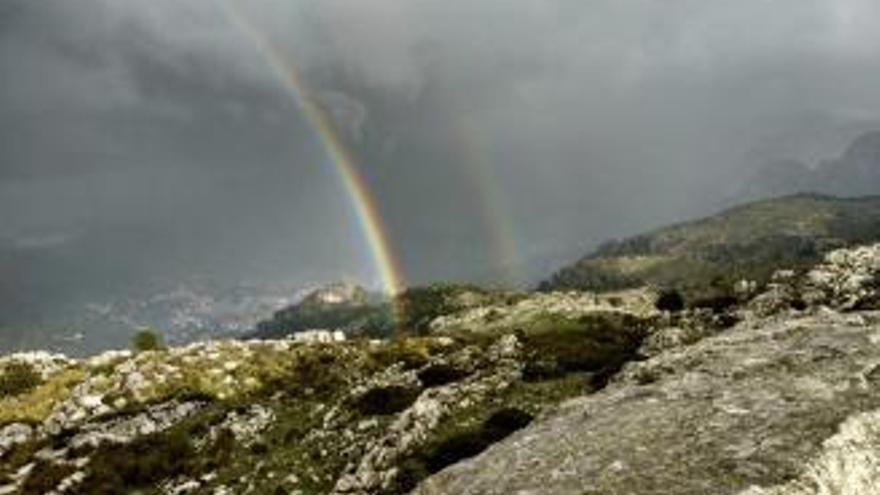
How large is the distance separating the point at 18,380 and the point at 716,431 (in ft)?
257

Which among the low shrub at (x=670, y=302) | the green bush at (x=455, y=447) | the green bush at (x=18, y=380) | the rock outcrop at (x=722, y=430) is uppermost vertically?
the green bush at (x=18, y=380)

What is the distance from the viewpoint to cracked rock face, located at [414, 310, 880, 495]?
17.8 m

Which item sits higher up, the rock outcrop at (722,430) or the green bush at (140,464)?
the green bush at (140,464)

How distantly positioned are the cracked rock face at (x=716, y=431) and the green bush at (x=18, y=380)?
6933 centimetres

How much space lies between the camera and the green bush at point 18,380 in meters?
85.2

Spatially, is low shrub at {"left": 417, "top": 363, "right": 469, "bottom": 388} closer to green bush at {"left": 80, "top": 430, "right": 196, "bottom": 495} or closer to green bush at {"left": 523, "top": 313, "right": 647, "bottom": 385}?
green bush at {"left": 523, "top": 313, "right": 647, "bottom": 385}

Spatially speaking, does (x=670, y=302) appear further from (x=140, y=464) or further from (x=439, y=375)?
(x=140, y=464)

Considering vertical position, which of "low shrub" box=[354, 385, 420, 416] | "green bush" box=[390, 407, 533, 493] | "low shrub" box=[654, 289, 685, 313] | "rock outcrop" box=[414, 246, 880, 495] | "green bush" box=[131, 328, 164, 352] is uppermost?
"green bush" box=[131, 328, 164, 352]

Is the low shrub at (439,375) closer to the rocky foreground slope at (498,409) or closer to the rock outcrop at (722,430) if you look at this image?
the rocky foreground slope at (498,409)

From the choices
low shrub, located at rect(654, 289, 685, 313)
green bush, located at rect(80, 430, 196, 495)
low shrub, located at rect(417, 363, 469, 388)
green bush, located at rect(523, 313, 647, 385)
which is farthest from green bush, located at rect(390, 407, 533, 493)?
low shrub, located at rect(654, 289, 685, 313)

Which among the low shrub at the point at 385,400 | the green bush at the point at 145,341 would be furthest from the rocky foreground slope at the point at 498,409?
the green bush at the point at 145,341

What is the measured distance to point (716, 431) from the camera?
1988 centimetres

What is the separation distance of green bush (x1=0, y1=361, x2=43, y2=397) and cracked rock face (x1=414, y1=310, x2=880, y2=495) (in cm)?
6933

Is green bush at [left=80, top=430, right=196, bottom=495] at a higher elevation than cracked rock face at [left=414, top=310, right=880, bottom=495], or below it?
higher
